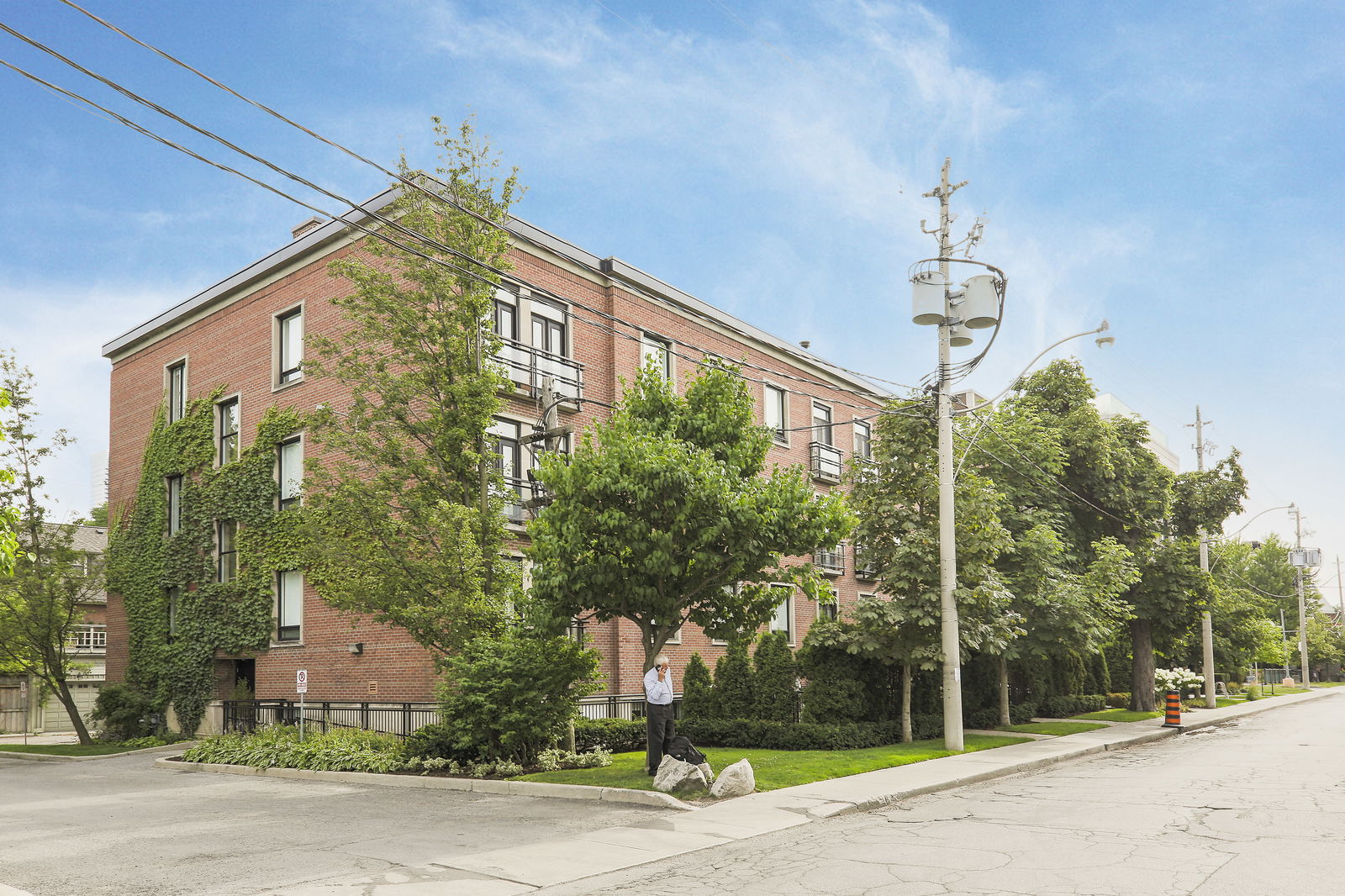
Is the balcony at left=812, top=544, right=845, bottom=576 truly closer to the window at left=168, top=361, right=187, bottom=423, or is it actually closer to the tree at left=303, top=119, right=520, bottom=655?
the tree at left=303, top=119, right=520, bottom=655

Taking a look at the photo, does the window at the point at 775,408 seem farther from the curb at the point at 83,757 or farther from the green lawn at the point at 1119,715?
the curb at the point at 83,757

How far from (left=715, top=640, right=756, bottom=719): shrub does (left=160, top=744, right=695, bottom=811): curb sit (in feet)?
21.5

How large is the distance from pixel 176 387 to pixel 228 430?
392cm

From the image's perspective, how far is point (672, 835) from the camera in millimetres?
11578

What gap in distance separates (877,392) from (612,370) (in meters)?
17.9

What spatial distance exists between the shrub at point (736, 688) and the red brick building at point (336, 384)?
14.5 feet

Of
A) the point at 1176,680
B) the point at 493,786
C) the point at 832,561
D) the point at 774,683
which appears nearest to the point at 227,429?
the point at 774,683

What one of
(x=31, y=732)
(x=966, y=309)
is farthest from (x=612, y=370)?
(x=31, y=732)

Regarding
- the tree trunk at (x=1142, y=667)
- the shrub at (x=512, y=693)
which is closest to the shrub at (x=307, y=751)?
the shrub at (x=512, y=693)

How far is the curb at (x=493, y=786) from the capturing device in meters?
14.0

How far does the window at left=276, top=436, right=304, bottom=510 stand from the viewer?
26.7 metres

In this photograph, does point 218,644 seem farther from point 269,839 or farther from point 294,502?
point 269,839

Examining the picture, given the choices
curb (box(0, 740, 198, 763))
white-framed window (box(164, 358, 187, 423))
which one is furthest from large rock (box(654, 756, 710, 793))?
white-framed window (box(164, 358, 187, 423))

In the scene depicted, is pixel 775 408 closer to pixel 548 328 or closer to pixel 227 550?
Result: pixel 548 328
